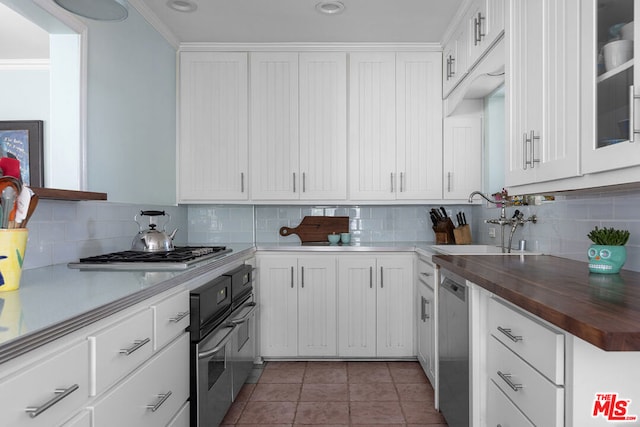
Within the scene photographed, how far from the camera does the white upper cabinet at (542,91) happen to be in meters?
1.53

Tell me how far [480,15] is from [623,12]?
1.38 m

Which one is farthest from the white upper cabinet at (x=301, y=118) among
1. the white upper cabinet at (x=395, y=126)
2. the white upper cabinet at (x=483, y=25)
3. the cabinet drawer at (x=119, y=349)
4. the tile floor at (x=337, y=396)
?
the cabinet drawer at (x=119, y=349)

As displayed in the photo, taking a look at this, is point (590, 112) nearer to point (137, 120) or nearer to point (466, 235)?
point (466, 235)

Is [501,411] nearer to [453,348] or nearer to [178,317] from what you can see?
[453,348]

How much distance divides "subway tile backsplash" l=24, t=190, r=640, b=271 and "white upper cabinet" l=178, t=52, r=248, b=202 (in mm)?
400

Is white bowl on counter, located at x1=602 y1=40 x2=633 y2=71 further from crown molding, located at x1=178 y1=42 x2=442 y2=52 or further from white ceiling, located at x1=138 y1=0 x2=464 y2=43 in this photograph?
crown molding, located at x1=178 y1=42 x2=442 y2=52

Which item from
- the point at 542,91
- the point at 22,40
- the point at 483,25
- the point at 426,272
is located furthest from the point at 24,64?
the point at 542,91

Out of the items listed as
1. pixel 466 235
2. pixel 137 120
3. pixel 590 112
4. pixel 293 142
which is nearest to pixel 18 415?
pixel 590 112

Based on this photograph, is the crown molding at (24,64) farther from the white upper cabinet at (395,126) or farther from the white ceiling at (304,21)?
the white upper cabinet at (395,126)

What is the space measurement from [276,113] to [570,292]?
2678 mm

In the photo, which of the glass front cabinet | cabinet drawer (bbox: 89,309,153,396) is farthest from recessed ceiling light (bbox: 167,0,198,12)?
the glass front cabinet

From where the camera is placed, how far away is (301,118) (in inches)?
140

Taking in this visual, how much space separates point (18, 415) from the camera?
0.88 metres

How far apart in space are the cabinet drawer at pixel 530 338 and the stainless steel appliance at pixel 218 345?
1183mm
